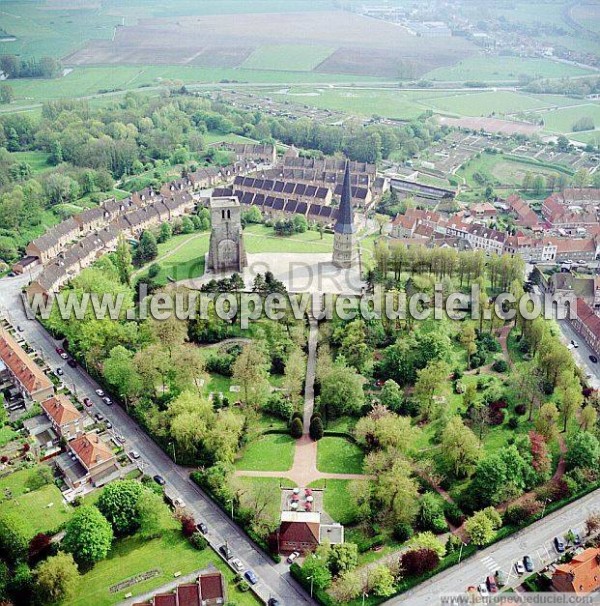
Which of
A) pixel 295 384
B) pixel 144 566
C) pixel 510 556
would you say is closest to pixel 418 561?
pixel 510 556

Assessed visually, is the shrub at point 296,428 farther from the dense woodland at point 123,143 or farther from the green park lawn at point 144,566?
the dense woodland at point 123,143

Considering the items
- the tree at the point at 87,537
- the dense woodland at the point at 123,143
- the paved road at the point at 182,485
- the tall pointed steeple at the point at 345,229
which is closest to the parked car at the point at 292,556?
the paved road at the point at 182,485

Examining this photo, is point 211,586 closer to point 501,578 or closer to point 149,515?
point 149,515

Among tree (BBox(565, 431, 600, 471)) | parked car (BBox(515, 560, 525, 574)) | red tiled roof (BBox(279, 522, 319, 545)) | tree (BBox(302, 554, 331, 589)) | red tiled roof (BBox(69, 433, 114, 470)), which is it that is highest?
tree (BBox(565, 431, 600, 471))

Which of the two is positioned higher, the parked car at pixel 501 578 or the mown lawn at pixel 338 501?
the mown lawn at pixel 338 501

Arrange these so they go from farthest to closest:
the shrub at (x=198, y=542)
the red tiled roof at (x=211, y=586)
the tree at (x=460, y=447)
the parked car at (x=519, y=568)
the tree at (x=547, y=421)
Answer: the tree at (x=547, y=421)
the tree at (x=460, y=447)
the shrub at (x=198, y=542)
the parked car at (x=519, y=568)
the red tiled roof at (x=211, y=586)

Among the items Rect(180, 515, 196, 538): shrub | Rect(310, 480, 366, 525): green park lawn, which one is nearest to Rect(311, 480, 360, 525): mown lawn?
Rect(310, 480, 366, 525): green park lawn

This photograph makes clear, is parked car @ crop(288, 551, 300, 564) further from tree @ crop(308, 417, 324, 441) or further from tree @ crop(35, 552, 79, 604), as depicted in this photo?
tree @ crop(35, 552, 79, 604)

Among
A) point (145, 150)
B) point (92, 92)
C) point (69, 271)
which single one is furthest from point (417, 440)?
point (92, 92)
